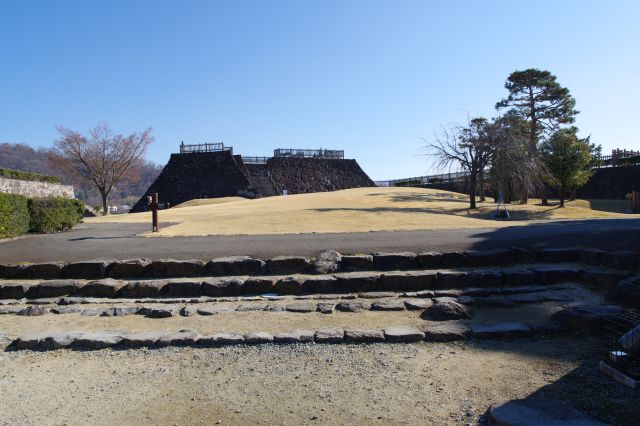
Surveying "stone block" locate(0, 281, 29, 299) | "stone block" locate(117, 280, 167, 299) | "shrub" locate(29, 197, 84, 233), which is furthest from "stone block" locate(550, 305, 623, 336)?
"shrub" locate(29, 197, 84, 233)

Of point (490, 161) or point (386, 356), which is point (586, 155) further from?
point (386, 356)

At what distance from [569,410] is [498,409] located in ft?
1.83

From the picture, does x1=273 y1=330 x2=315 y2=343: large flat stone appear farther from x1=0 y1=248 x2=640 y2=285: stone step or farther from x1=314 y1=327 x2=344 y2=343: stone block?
x1=0 y1=248 x2=640 y2=285: stone step

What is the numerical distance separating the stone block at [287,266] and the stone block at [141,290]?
2.05 m

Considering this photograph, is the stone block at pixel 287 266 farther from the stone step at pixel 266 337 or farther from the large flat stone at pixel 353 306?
the stone step at pixel 266 337

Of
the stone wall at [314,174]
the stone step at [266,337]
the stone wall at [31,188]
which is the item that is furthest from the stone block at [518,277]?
the stone wall at [314,174]

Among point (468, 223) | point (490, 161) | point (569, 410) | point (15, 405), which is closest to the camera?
point (569, 410)

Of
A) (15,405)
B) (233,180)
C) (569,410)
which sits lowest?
(15,405)

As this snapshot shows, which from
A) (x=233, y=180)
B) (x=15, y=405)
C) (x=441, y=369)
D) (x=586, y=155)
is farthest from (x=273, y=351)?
(x=233, y=180)

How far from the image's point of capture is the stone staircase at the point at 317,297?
18.4 feet

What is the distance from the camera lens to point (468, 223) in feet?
52.3

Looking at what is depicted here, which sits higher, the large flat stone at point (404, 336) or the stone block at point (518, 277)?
the stone block at point (518, 277)

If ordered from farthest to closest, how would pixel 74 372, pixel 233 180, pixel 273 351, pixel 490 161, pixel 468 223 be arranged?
1. pixel 233 180
2. pixel 490 161
3. pixel 468 223
4. pixel 273 351
5. pixel 74 372

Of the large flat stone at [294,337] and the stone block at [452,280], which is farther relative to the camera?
the stone block at [452,280]
